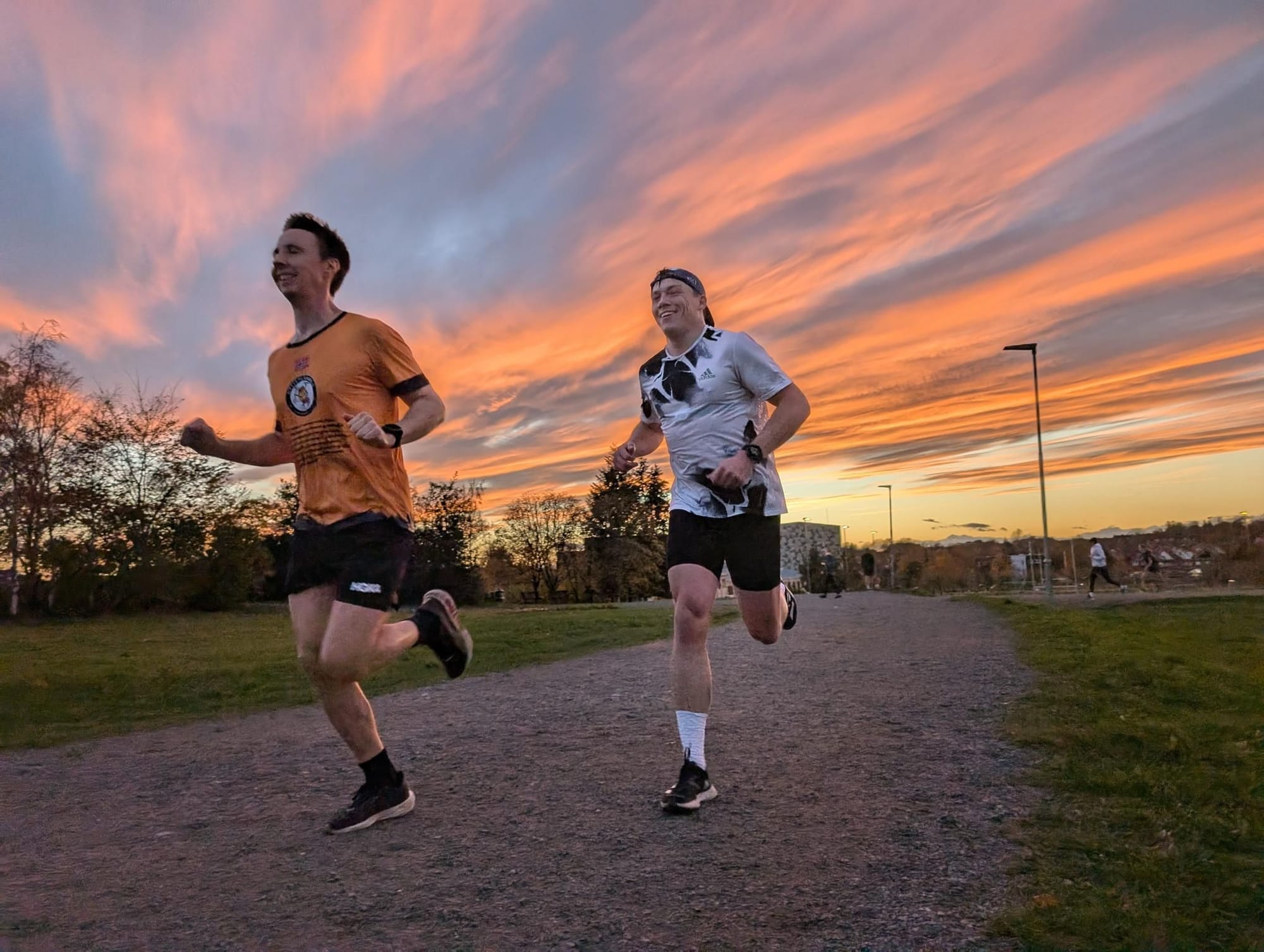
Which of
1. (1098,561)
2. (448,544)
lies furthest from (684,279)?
(448,544)

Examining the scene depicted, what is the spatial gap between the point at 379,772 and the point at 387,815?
0.57 feet

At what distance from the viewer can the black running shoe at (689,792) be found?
146 inches

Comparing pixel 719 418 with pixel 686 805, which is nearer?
pixel 686 805

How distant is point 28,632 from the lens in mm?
22234

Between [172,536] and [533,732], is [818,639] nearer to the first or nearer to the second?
[533,732]

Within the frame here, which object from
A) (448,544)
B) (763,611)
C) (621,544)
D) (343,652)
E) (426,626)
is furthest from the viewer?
(621,544)

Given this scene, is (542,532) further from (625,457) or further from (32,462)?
(625,457)

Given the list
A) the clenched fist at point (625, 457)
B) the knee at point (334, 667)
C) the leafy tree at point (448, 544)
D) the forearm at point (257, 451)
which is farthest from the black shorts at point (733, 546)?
the leafy tree at point (448, 544)

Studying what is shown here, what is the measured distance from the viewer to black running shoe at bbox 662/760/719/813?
3715mm

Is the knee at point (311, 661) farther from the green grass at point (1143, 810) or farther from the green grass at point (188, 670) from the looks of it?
the green grass at point (188, 670)

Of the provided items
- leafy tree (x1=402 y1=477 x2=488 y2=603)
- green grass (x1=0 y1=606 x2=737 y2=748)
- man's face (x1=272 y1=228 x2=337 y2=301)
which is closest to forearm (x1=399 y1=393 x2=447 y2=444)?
man's face (x1=272 y1=228 x2=337 y2=301)

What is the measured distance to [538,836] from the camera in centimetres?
350

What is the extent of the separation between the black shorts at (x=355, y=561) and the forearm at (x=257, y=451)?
0.57 m

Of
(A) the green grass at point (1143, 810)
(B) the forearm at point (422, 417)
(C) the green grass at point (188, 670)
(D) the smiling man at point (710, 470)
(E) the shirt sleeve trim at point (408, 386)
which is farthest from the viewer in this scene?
(C) the green grass at point (188, 670)
